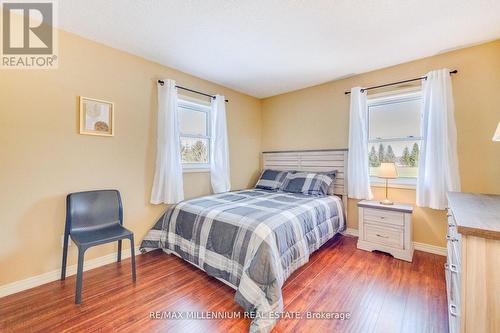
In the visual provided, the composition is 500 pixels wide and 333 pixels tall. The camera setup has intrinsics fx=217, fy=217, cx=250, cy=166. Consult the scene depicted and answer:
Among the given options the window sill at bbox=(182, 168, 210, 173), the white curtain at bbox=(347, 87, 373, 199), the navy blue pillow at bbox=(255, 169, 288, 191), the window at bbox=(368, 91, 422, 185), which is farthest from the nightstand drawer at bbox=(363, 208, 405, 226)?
the window sill at bbox=(182, 168, 210, 173)

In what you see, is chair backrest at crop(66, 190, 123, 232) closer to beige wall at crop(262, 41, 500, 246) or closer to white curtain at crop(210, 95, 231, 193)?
white curtain at crop(210, 95, 231, 193)

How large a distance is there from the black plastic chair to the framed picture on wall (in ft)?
2.09

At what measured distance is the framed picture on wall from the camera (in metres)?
2.18

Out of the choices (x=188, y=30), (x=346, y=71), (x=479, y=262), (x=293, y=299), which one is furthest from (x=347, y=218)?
(x=188, y=30)

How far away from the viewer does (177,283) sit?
2.00m

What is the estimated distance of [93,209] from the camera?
2.15 meters

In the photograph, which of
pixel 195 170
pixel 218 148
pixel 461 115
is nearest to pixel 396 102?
pixel 461 115

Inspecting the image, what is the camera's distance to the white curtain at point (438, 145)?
7.74 ft

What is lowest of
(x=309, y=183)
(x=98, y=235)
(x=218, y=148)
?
(x=98, y=235)

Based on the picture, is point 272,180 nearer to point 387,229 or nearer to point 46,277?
point 387,229

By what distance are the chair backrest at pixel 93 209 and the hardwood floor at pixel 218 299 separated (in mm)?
499

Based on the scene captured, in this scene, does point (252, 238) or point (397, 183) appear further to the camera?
point (397, 183)

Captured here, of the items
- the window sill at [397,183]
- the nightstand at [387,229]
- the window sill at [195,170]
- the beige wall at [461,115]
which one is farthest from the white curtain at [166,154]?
the window sill at [397,183]

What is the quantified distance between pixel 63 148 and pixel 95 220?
29.7 inches
